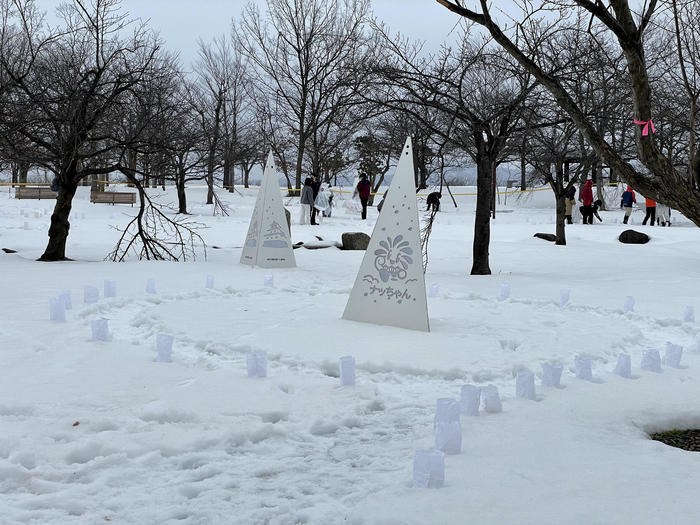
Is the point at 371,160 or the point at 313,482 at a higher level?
the point at 371,160

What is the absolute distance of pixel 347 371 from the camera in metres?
4.42

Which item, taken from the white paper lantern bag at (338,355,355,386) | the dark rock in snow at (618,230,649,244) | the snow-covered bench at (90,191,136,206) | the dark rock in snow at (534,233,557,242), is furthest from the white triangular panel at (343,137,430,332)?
the snow-covered bench at (90,191,136,206)

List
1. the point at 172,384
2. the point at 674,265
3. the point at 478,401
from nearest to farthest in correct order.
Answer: the point at 478,401 → the point at 172,384 → the point at 674,265

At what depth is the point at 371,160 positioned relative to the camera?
4012 centimetres

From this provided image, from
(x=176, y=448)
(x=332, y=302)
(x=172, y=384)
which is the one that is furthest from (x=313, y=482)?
(x=332, y=302)

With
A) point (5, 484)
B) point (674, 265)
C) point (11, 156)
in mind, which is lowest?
point (5, 484)

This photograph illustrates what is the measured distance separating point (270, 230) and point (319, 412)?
707 cm

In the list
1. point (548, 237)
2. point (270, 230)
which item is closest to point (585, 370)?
point (270, 230)

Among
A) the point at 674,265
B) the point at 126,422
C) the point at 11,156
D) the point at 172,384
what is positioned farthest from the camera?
the point at 674,265

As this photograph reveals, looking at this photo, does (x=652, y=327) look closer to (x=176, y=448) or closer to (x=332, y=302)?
(x=332, y=302)

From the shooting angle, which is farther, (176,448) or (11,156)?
(11,156)

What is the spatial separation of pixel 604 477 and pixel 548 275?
28.3 ft

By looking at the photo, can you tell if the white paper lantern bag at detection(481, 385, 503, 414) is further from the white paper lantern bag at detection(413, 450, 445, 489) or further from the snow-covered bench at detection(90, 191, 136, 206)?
the snow-covered bench at detection(90, 191, 136, 206)

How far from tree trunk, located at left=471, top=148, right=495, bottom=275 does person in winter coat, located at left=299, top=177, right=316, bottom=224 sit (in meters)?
10.3
